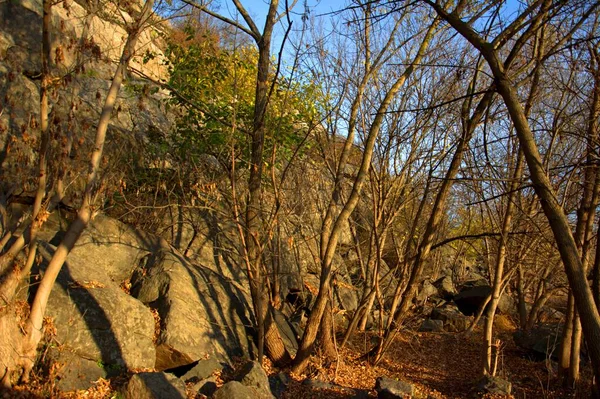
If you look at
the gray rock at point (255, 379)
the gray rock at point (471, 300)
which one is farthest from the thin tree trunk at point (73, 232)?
the gray rock at point (471, 300)

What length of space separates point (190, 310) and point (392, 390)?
2.92m

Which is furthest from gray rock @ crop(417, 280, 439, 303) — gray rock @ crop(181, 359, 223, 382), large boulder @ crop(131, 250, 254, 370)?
gray rock @ crop(181, 359, 223, 382)

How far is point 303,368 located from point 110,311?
9.49ft

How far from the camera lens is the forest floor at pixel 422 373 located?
6520 mm

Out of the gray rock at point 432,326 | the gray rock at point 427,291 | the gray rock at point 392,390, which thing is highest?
the gray rock at point 427,291

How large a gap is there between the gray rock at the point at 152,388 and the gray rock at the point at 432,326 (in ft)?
26.5

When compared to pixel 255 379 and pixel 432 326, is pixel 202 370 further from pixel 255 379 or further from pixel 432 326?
pixel 432 326

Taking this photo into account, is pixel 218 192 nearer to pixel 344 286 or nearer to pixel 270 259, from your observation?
pixel 270 259

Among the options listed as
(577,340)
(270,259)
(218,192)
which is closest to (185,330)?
(218,192)

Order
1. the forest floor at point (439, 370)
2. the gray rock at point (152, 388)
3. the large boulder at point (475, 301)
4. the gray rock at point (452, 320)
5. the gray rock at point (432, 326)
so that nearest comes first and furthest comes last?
the gray rock at point (152, 388)
the forest floor at point (439, 370)
the gray rock at point (432, 326)
the gray rock at point (452, 320)
the large boulder at point (475, 301)

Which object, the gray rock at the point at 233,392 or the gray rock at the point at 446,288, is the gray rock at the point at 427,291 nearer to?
the gray rock at the point at 446,288

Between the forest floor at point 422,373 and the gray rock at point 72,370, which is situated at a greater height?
the forest floor at point 422,373

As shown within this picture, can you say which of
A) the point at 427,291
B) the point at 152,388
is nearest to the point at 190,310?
the point at 152,388

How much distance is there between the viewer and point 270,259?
9836mm
